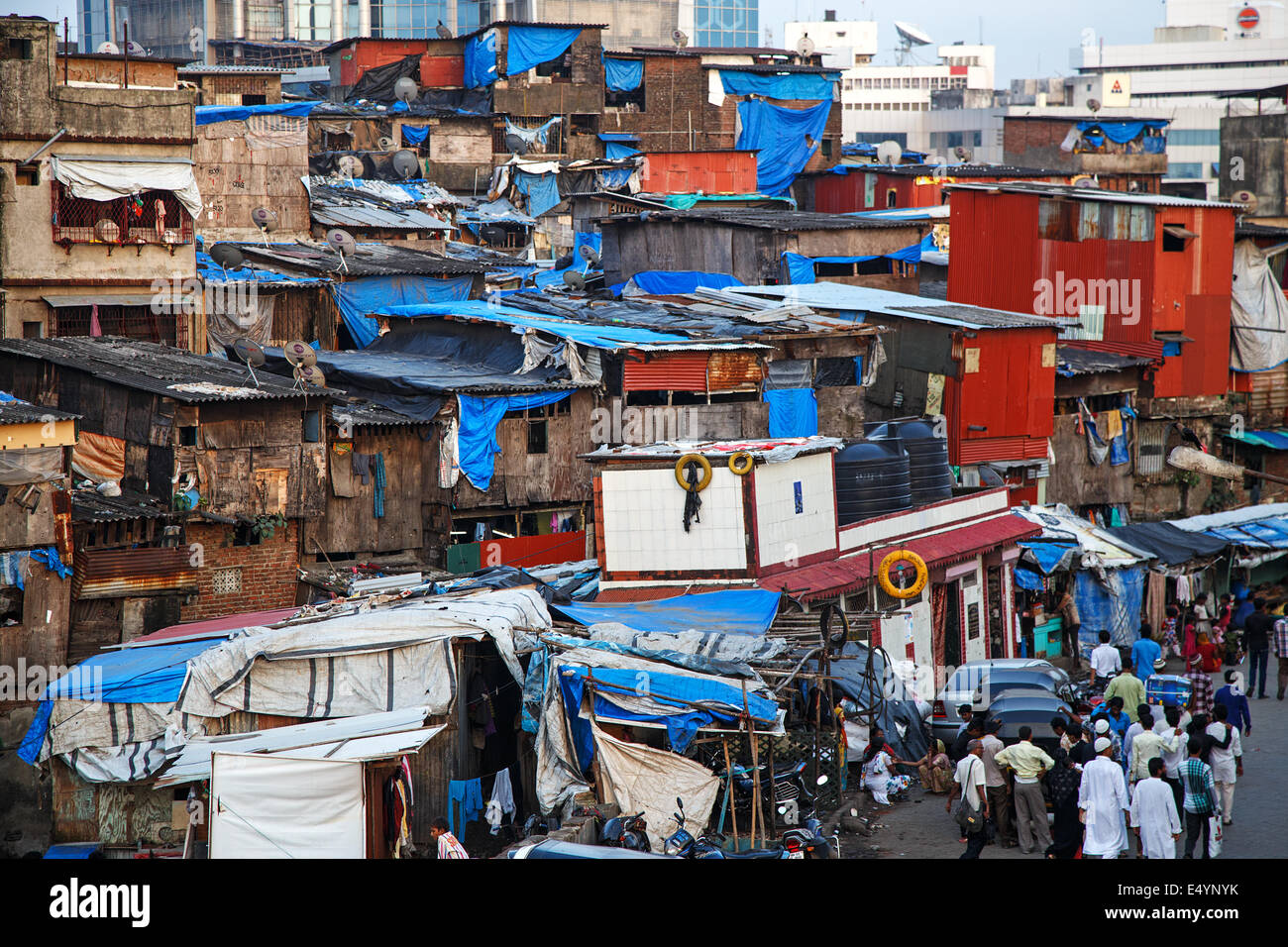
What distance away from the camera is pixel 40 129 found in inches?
1040

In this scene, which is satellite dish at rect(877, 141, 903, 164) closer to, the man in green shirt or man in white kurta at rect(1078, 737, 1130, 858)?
the man in green shirt

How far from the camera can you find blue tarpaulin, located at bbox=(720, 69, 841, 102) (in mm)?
51625

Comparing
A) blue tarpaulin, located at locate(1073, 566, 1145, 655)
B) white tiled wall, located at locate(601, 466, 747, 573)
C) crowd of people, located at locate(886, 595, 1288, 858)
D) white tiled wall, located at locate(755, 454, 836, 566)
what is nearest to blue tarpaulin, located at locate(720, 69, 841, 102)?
blue tarpaulin, located at locate(1073, 566, 1145, 655)

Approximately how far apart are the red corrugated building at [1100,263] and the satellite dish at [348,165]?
17.4m

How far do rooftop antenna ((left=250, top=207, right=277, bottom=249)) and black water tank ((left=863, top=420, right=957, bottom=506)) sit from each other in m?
17.5

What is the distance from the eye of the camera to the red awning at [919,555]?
20.3 meters

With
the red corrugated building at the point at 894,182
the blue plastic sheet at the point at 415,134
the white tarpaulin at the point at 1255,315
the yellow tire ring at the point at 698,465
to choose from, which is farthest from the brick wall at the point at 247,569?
the red corrugated building at the point at 894,182

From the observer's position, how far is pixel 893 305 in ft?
100

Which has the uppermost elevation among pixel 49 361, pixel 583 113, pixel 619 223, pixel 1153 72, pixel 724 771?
pixel 1153 72

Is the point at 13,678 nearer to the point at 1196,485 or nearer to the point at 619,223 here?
the point at 619,223

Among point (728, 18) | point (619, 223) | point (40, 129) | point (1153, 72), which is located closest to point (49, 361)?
point (40, 129)

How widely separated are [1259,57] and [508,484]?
8949 centimetres

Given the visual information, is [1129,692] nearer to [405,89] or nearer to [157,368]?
[157,368]

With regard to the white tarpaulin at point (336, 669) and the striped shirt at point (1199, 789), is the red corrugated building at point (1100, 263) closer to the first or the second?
the white tarpaulin at point (336, 669)
